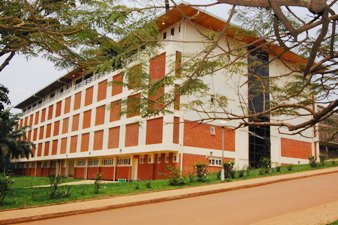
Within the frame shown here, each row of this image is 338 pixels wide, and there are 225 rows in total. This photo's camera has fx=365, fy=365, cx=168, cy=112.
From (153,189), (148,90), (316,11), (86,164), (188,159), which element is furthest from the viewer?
(86,164)

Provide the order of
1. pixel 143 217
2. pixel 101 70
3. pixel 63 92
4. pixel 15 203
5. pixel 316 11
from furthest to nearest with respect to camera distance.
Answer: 1. pixel 63 92
2. pixel 15 203
3. pixel 143 217
4. pixel 101 70
5. pixel 316 11

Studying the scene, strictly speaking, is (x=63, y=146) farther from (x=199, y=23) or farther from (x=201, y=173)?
(x=199, y=23)

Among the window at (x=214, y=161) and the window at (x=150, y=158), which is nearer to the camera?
the window at (x=214, y=161)

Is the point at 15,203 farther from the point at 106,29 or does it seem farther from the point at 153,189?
the point at 106,29

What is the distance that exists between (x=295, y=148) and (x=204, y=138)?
37.2 feet

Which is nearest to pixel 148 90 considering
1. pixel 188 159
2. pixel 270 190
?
pixel 270 190

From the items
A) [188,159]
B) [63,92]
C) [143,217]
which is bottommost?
[143,217]

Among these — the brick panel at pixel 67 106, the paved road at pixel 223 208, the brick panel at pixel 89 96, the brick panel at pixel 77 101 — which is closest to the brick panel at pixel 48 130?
the brick panel at pixel 67 106

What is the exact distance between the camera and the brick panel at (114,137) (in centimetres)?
3057

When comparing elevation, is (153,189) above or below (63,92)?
below

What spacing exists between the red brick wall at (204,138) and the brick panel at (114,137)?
7239mm

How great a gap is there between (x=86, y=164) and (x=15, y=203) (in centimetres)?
2568

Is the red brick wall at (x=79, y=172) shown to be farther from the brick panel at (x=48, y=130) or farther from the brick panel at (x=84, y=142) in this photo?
the brick panel at (x=48, y=130)

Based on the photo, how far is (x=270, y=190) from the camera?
45.8 feet
